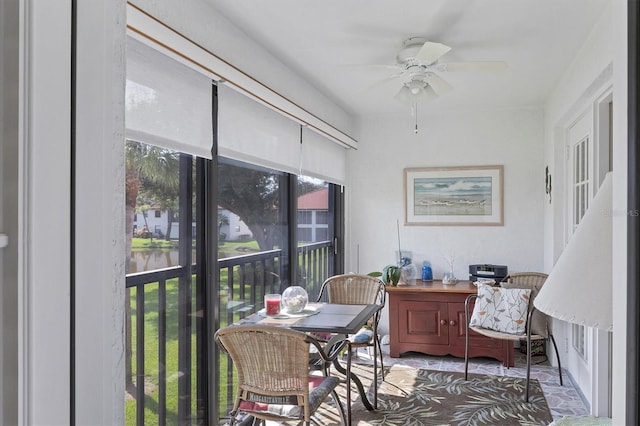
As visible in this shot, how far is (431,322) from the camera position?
4797mm

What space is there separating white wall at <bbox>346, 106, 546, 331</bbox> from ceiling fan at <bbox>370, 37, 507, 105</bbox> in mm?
1780

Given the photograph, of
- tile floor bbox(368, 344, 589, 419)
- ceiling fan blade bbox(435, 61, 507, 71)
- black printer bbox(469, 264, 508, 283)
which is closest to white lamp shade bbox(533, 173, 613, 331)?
ceiling fan blade bbox(435, 61, 507, 71)

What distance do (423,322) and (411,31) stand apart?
286 centimetres

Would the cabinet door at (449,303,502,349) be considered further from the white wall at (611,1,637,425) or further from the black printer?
the white wall at (611,1,637,425)

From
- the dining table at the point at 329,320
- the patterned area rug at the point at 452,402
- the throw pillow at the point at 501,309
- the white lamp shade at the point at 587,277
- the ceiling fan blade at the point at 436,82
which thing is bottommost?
the patterned area rug at the point at 452,402

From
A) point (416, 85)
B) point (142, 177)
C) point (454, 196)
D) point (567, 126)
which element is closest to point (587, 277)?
point (142, 177)

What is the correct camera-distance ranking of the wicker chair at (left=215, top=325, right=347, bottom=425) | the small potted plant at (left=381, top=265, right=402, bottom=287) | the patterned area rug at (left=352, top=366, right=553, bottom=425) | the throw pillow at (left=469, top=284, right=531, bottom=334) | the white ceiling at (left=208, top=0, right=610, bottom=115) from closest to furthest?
the wicker chair at (left=215, top=325, right=347, bottom=425) < the white ceiling at (left=208, top=0, right=610, bottom=115) < the patterned area rug at (left=352, top=366, right=553, bottom=425) < the throw pillow at (left=469, top=284, right=531, bottom=334) < the small potted plant at (left=381, top=265, right=402, bottom=287)

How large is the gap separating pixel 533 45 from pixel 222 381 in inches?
117

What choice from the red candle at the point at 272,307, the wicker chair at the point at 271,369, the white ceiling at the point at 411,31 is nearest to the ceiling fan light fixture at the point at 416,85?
the white ceiling at the point at 411,31

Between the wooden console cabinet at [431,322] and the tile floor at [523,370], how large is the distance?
83 millimetres

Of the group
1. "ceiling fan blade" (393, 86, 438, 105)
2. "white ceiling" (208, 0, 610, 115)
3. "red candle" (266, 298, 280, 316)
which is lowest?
"red candle" (266, 298, 280, 316)

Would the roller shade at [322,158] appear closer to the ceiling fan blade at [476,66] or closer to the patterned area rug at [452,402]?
the ceiling fan blade at [476,66]

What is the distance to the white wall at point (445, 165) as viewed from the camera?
16.9ft

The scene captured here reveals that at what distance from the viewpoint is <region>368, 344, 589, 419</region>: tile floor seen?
360cm
